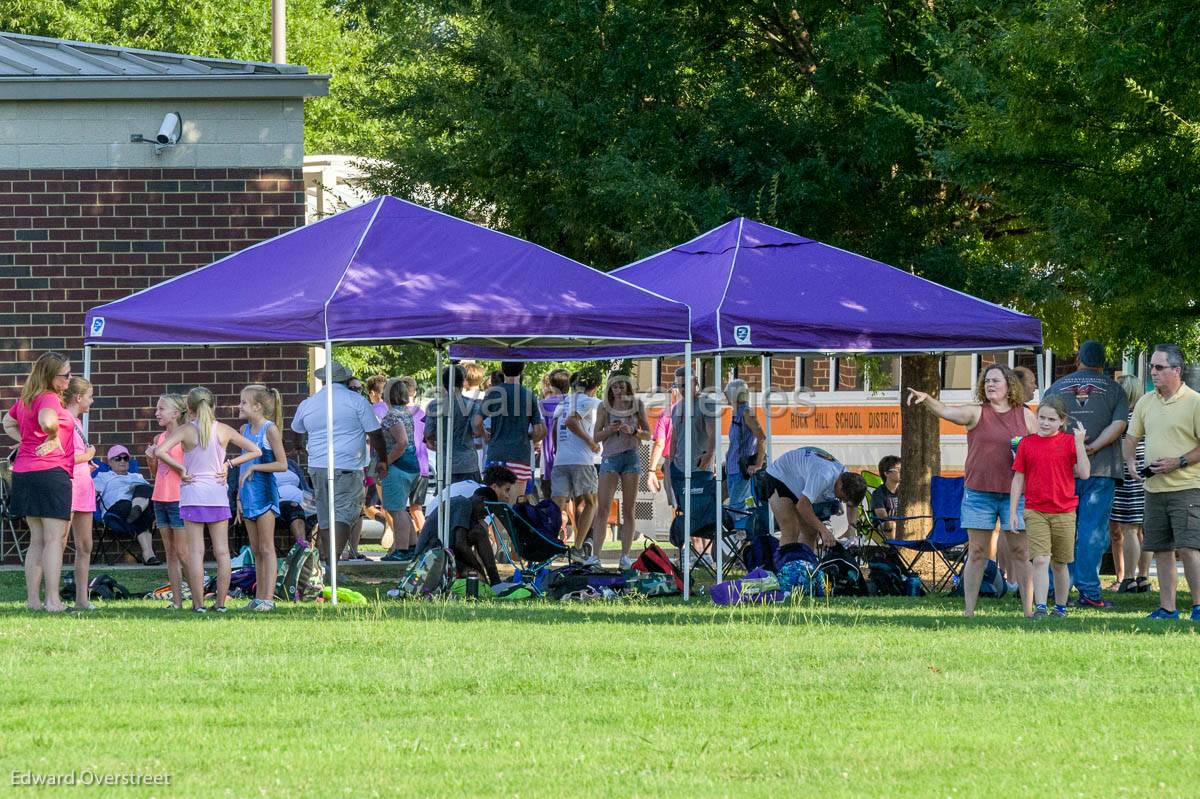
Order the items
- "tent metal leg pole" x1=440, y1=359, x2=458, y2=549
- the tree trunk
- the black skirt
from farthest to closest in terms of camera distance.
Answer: the tree trunk
"tent metal leg pole" x1=440, y1=359, x2=458, y2=549
the black skirt

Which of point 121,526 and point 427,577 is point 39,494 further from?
point 121,526

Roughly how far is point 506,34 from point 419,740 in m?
11.1

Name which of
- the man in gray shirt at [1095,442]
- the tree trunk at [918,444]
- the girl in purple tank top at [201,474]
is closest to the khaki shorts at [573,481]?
the tree trunk at [918,444]

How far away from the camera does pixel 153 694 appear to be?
770 cm

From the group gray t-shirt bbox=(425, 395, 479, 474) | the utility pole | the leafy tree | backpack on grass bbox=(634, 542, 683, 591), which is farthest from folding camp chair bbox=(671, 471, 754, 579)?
the utility pole

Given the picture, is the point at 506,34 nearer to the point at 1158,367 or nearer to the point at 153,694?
the point at 1158,367

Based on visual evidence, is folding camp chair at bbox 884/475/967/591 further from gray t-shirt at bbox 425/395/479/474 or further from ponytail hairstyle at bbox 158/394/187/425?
ponytail hairstyle at bbox 158/394/187/425

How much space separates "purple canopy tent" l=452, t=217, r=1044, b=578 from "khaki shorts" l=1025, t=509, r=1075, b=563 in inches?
82.9

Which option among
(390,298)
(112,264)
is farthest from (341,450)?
(112,264)

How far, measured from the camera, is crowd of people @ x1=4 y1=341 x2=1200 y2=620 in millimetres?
11117

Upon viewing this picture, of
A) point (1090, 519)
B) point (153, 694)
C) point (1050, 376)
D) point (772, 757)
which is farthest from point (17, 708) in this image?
point (1050, 376)

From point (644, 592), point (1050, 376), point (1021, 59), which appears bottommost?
point (644, 592)

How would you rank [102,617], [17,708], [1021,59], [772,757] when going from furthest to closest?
[1021,59], [102,617], [17,708], [772,757]

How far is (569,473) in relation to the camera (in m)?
16.0
